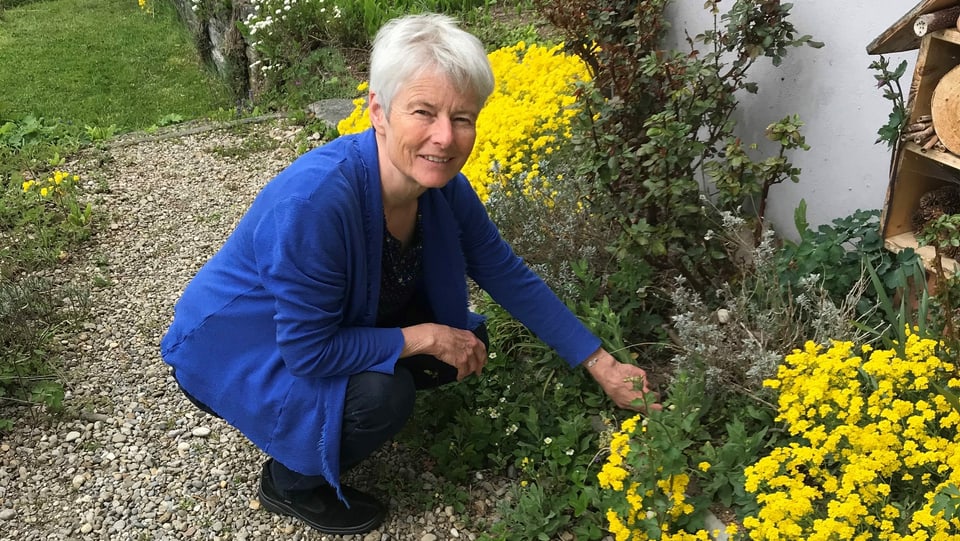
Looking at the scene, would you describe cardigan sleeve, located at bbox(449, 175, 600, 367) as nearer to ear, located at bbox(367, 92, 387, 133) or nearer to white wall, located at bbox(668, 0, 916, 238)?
ear, located at bbox(367, 92, 387, 133)

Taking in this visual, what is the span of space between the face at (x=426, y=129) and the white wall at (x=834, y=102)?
1.54 metres

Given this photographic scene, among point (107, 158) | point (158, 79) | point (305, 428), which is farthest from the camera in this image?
point (158, 79)

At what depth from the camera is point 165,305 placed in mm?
3973

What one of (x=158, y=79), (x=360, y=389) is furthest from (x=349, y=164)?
(x=158, y=79)

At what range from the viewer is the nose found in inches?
80.4

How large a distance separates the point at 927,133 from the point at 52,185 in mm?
4714

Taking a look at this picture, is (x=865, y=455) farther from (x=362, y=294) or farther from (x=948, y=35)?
(x=362, y=294)

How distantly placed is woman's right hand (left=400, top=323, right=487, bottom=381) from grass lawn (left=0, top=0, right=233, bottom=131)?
5.32 metres

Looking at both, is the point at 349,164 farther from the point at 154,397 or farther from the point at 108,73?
the point at 108,73

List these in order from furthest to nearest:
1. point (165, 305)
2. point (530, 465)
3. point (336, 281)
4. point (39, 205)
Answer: point (39, 205) → point (165, 305) → point (530, 465) → point (336, 281)

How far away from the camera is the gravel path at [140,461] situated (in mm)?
2631

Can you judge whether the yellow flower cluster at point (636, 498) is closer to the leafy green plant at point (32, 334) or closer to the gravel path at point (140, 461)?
the gravel path at point (140, 461)

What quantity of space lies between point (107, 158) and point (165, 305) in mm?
2300

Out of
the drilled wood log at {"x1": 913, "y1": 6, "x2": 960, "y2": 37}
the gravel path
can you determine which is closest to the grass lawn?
the gravel path
